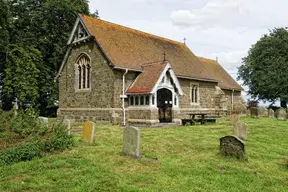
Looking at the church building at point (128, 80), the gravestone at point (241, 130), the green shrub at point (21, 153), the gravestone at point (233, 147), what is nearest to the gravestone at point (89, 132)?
the green shrub at point (21, 153)

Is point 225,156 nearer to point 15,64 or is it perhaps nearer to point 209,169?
point 209,169

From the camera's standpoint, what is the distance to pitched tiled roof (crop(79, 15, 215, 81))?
20781 mm

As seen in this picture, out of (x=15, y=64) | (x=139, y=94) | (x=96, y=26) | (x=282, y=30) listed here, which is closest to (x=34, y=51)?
(x=15, y=64)

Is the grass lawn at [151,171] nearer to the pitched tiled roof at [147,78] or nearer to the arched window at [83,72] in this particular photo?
the pitched tiled roof at [147,78]

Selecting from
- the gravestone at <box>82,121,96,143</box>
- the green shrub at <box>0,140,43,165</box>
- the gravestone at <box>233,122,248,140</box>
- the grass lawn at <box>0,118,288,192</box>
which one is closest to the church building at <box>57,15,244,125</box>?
the gravestone at <box>233,122,248,140</box>

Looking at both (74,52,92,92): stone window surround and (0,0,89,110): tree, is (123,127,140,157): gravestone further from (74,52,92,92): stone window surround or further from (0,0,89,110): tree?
(0,0,89,110): tree

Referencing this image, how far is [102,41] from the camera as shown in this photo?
20969mm

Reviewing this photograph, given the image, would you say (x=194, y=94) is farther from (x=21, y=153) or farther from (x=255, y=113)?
(x=21, y=153)

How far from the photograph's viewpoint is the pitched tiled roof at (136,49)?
2078 centimetres

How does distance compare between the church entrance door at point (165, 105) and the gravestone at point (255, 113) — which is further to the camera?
the gravestone at point (255, 113)

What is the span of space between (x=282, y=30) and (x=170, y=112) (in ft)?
101

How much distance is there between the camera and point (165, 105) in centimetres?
2273

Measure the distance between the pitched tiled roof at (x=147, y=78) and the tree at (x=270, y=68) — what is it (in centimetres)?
2537

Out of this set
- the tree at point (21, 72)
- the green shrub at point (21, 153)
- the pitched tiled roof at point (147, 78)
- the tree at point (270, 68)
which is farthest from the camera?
the tree at point (270, 68)
